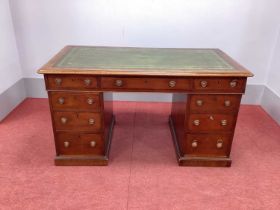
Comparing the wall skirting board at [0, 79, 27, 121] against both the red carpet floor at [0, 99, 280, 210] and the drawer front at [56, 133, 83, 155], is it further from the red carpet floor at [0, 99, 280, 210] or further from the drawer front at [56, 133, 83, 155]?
the drawer front at [56, 133, 83, 155]

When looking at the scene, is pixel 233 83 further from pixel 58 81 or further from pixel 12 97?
pixel 12 97

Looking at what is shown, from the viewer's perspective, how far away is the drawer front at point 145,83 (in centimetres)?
174

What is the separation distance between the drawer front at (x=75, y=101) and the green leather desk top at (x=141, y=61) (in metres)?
0.18

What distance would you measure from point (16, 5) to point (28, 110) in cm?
116

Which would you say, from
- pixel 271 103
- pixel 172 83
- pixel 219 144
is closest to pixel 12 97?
pixel 172 83

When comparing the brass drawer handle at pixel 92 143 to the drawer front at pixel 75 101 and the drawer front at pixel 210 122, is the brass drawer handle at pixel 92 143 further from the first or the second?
the drawer front at pixel 210 122

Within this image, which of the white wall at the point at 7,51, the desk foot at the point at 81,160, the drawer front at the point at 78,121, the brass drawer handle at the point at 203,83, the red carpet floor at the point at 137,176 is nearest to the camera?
the red carpet floor at the point at 137,176

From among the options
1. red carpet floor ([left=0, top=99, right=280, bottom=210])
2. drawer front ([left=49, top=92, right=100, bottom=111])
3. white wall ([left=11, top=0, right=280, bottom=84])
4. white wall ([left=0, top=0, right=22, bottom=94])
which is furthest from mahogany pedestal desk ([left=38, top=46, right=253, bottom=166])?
white wall ([left=0, top=0, right=22, bottom=94])

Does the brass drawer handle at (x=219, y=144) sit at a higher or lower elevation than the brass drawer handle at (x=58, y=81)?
lower

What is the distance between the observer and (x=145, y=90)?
179 cm

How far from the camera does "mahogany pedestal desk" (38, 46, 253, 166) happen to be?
1.72 meters

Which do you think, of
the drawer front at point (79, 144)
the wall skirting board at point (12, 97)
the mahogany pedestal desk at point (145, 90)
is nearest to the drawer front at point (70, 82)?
Answer: the mahogany pedestal desk at point (145, 90)

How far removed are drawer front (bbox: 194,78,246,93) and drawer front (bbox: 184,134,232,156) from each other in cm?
37

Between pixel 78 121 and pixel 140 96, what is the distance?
1340 mm
